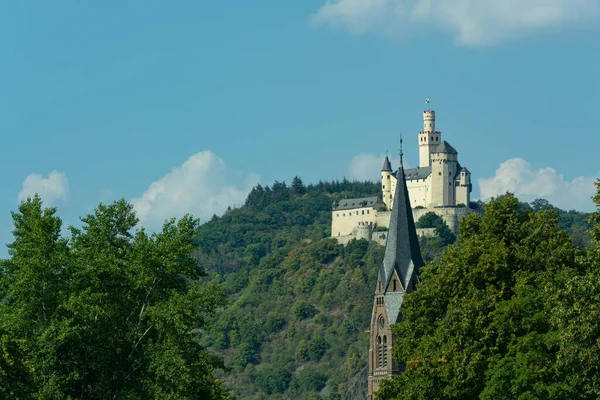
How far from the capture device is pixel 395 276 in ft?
345

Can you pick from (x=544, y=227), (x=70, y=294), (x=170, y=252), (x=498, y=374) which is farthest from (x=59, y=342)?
(x=544, y=227)

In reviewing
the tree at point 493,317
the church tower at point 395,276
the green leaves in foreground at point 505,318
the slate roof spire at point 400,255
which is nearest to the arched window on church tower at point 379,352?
the church tower at point 395,276

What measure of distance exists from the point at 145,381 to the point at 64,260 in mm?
5486

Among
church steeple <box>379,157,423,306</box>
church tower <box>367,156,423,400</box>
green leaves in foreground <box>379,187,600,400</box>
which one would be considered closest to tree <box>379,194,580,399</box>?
green leaves in foreground <box>379,187,600,400</box>

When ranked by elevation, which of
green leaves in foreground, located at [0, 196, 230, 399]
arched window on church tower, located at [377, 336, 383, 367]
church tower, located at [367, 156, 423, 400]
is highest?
church tower, located at [367, 156, 423, 400]

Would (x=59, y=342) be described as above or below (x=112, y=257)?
below

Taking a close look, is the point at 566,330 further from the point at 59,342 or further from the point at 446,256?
the point at 59,342

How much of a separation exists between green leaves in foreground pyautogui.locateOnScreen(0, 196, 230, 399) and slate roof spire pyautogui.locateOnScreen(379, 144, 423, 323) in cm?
4767

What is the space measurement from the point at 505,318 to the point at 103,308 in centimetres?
1711

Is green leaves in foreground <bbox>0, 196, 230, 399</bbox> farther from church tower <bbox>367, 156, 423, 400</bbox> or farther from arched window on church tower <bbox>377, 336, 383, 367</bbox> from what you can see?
arched window on church tower <bbox>377, 336, 383, 367</bbox>

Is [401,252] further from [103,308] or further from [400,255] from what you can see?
[103,308]

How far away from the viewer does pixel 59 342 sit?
176 ft

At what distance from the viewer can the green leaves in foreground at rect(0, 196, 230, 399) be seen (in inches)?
2135

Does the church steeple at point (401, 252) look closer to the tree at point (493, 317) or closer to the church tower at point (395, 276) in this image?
the church tower at point (395, 276)
